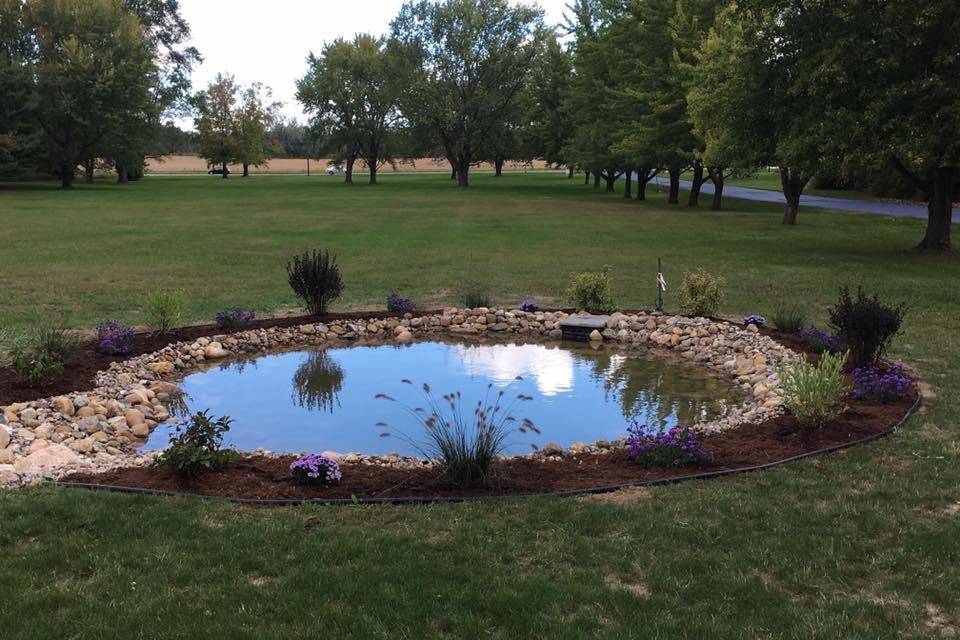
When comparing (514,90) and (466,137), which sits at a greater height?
(514,90)

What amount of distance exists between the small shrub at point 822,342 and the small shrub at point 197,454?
638cm

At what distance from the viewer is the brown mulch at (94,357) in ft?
24.1

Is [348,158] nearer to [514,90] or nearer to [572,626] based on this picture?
[514,90]

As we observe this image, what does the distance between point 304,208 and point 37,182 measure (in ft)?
108

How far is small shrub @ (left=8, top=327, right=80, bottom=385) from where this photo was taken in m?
7.46

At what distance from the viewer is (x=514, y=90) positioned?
56688 millimetres

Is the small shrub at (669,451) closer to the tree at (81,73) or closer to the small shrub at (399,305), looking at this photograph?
the small shrub at (399,305)

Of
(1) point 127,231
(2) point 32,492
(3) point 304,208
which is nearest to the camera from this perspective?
(2) point 32,492

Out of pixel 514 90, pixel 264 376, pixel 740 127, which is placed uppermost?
pixel 514 90

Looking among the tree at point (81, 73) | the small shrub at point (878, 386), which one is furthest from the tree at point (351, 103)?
the small shrub at point (878, 386)

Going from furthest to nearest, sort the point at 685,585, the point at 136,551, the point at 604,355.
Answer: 1. the point at 604,355
2. the point at 136,551
3. the point at 685,585

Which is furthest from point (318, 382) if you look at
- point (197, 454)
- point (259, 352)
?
point (197, 454)

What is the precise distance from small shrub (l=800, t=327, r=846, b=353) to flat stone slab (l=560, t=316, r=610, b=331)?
2.76 meters

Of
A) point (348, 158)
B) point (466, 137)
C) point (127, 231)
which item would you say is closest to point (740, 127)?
point (127, 231)
